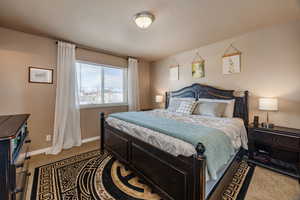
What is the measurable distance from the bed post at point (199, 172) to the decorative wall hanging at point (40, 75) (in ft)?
10.9

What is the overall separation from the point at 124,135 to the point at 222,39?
3.00 m

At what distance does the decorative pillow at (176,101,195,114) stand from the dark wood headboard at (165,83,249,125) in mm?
512

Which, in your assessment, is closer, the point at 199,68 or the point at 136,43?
the point at 136,43

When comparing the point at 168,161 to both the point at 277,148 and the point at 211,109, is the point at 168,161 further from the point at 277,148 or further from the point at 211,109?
the point at 277,148

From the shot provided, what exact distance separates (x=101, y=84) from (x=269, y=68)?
4.00m

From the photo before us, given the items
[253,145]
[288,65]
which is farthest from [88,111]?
[288,65]

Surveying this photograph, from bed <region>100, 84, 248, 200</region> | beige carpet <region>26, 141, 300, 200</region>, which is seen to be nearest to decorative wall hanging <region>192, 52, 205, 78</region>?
bed <region>100, 84, 248, 200</region>

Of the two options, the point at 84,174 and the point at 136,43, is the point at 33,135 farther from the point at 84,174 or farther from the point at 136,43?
the point at 136,43

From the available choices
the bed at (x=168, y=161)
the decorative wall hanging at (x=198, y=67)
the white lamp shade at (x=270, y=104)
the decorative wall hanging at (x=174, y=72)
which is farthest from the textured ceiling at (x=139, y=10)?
the bed at (x=168, y=161)

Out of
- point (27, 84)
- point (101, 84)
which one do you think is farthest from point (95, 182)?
point (101, 84)

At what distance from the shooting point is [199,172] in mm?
1124

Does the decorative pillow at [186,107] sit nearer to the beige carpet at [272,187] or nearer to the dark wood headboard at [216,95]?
the dark wood headboard at [216,95]

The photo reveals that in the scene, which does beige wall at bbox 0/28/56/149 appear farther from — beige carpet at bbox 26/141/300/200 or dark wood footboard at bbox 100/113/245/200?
dark wood footboard at bbox 100/113/245/200

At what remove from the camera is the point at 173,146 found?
137cm
